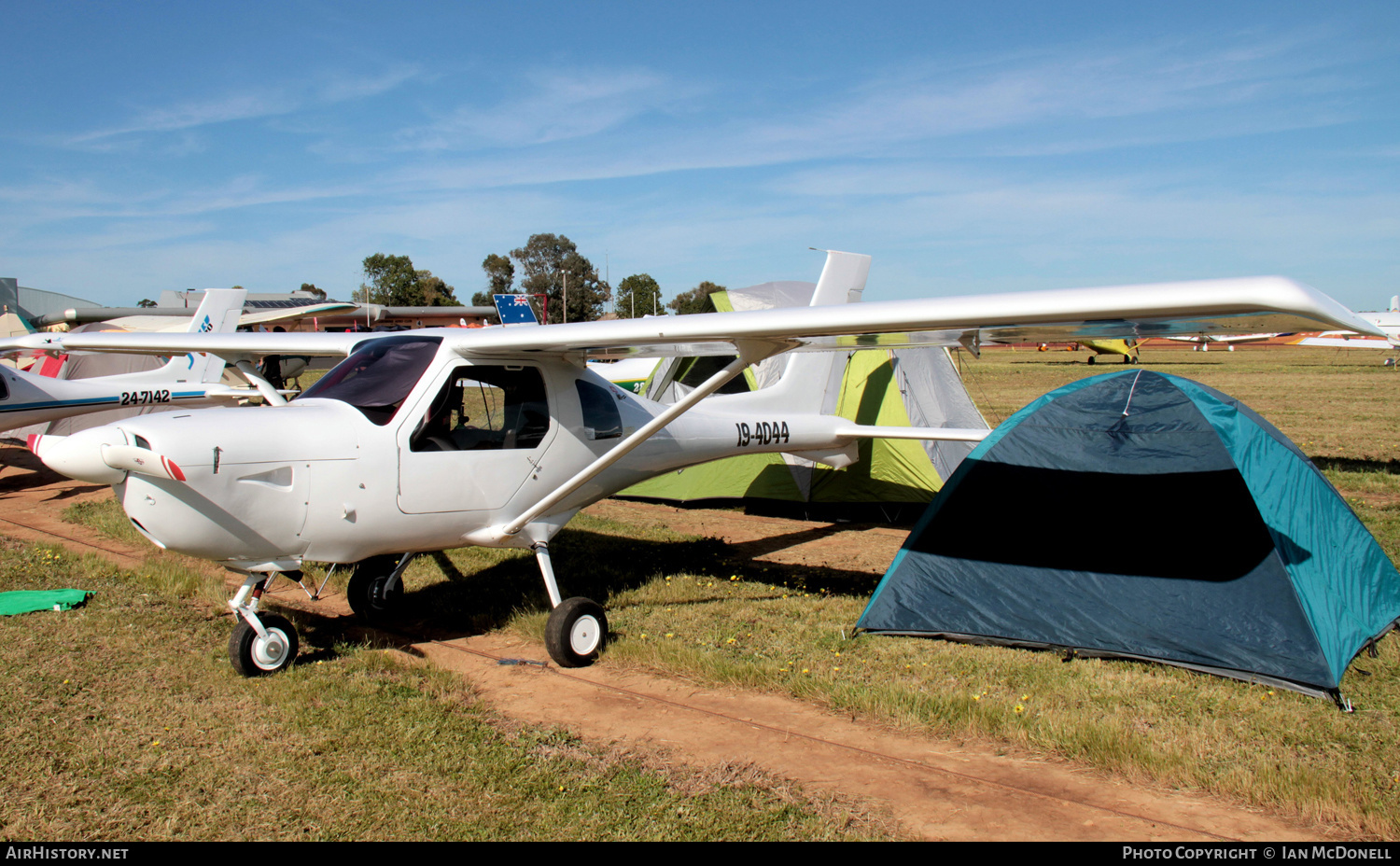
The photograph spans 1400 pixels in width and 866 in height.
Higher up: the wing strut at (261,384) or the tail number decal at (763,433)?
the wing strut at (261,384)

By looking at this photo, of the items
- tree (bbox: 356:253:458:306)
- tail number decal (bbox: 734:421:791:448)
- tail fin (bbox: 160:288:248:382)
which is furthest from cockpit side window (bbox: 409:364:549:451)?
tree (bbox: 356:253:458:306)

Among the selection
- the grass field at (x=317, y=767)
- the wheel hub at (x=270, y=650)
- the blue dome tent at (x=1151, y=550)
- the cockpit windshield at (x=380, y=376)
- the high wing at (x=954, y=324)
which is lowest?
the grass field at (x=317, y=767)

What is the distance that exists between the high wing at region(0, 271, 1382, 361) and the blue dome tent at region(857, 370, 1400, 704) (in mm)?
1175

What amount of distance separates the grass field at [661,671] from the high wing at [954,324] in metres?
1.71

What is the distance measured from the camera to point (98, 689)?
500 centimetres

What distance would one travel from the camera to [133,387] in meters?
14.0

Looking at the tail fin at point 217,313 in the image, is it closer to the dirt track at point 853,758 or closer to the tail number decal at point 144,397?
the tail number decal at point 144,397

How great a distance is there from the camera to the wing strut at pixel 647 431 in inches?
209

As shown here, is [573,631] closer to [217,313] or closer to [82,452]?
[82,452]

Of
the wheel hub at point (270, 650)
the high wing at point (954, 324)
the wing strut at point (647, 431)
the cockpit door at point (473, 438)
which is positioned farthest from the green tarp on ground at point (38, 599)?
the wing strut at point (647, 431)

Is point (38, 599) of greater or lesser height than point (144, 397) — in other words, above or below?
below

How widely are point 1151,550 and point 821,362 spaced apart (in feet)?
14.1

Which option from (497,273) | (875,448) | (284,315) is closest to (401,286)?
(497,273)

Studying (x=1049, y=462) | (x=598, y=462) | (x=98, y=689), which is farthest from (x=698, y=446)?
(x=98, y=689)
